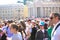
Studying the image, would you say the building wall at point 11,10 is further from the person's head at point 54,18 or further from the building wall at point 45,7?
the person's head at point 54,18

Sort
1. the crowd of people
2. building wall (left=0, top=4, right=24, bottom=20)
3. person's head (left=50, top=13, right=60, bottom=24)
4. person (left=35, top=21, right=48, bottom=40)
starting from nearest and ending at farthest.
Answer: the crowd of people → person's head (left=50, top=13, right=60, bottom=24) → person (left=35, top=21, right=48, bottom=40) → building wall (left=0, top=4, right=24, bottom=20)

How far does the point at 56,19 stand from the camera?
391 centimetres

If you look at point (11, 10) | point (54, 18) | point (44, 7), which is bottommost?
point (11, 10)

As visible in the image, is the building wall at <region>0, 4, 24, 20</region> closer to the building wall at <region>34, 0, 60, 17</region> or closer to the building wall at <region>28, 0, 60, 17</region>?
the building wall at <region>28, 0, 60, 17</region>

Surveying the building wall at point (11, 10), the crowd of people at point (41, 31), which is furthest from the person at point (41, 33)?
the building wall at point (11, 10)

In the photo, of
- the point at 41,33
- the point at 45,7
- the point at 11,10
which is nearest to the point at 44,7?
the point at 45,7

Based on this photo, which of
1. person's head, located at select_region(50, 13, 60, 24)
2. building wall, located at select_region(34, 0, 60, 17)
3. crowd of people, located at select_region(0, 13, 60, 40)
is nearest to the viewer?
crowd of people, located at select_region(0, 13, 60, 40)

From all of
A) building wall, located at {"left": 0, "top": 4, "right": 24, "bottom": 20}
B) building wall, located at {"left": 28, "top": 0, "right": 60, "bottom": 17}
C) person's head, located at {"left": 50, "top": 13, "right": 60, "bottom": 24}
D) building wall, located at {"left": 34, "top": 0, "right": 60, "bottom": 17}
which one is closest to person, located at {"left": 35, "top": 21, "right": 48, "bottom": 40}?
person's head, located at {"left": 50, "top": 13, "right": 60, "bottom": 24}

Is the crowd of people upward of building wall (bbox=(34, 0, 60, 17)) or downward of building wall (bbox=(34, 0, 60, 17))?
upward

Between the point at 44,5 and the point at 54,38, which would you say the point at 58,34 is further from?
the point at 44,5

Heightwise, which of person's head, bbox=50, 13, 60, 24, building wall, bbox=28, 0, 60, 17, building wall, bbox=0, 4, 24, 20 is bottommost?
building wall, bbox=0, 4, 24, 20

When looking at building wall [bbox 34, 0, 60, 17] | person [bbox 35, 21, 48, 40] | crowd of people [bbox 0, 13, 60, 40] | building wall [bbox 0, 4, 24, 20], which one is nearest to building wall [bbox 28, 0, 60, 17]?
building wall [bbox 34, 0, 60, 17]

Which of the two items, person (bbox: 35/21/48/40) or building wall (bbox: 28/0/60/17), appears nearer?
person (bbox: 35/21/48/40)

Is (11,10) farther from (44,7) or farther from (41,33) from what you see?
(41,33)
